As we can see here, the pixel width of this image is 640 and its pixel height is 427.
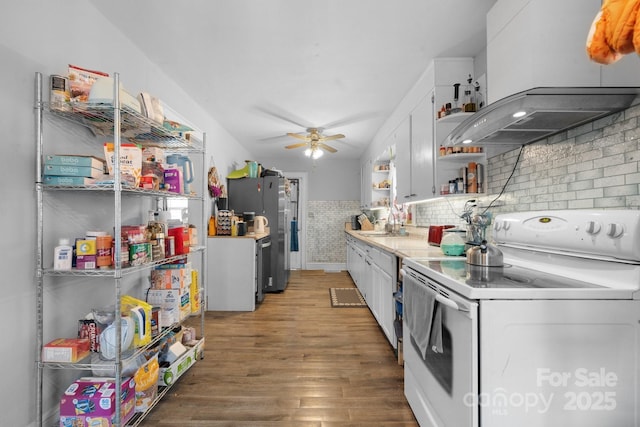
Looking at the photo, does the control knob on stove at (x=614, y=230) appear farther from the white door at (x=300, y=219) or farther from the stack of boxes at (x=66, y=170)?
the white door at (x=300, y=219)

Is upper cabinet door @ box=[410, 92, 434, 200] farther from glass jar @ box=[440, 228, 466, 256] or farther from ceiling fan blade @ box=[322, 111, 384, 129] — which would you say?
ceiling fan blade @ box=[322, 111, 384, 129]

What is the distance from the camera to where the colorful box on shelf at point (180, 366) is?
1.90m

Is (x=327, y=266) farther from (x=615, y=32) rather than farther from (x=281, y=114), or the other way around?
(x=615, y=32)

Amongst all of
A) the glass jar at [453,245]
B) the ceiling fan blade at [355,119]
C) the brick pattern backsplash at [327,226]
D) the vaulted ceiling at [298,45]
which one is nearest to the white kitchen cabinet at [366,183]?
the brick pattern backsplash at [327,226]

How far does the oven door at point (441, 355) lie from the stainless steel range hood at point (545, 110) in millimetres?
842

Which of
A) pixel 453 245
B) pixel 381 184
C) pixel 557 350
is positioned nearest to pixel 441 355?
pixel 557 350

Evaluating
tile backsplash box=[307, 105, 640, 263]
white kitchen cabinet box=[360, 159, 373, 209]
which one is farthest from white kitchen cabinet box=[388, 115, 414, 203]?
white kitchen cabinet box=[360, 159, 373, 209]

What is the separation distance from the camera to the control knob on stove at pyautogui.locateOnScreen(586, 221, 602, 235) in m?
1.16

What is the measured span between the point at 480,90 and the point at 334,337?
2.42 metres

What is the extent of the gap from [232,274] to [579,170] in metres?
3.30

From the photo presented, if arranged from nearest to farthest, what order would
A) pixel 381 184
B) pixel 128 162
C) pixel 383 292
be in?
pixel 128 162, pixel 383 292, pixel 381 184

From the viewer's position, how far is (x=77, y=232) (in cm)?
173

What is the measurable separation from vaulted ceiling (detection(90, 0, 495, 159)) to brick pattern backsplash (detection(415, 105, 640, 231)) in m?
1.01

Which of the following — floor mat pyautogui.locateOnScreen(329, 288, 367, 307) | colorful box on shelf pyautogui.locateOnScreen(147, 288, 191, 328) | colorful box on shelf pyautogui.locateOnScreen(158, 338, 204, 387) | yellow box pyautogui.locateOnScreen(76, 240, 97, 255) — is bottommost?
floor mat pyautogui.locateOnScreen(329, 288, 367, 307)
